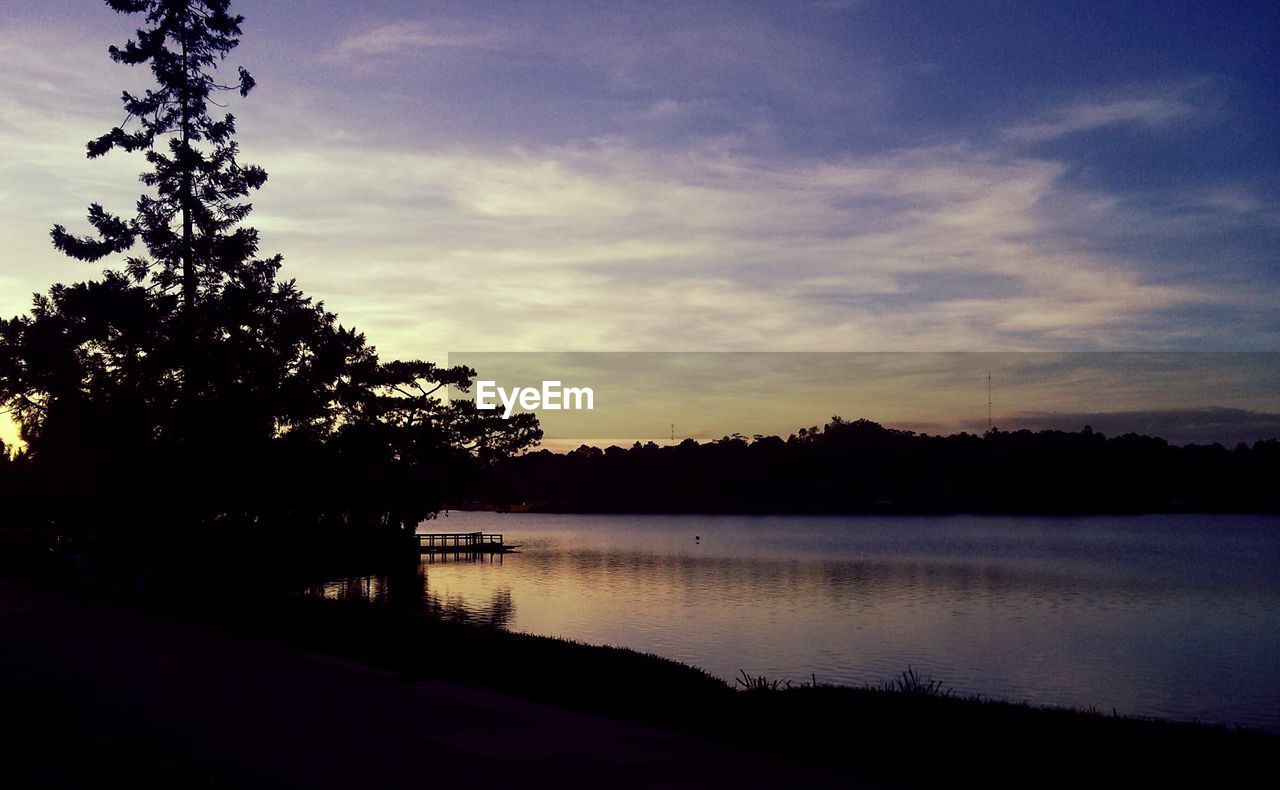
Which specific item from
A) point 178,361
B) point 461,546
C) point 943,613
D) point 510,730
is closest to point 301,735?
point 510,730

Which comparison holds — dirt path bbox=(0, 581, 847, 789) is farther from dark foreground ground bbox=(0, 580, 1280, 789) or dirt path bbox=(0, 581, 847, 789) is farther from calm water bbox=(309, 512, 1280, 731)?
calm water bbox=(309, 512, 1280, 731)

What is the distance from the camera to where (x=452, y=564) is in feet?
293

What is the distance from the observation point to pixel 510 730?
12.3 m

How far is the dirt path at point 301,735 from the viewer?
1012 cm

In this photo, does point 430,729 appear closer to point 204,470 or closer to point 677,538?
point 204,470

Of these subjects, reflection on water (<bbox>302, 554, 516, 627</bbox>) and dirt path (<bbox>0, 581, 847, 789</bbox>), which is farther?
reflection on water (<bbox>302, 554, 516, 627</bbox>)

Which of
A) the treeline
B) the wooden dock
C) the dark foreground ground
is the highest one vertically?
the treeline

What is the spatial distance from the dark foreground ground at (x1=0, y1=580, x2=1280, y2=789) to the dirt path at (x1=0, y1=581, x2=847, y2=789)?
37mm

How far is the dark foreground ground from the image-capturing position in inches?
405

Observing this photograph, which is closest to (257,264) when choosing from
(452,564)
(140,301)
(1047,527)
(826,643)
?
(140,301)

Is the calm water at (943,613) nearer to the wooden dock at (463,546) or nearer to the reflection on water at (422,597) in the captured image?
the reflection on water at (422,597)

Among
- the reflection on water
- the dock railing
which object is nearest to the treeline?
the reflection on water

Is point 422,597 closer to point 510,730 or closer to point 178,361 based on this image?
point 178,361

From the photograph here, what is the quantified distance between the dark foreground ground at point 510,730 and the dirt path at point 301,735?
37 mm
